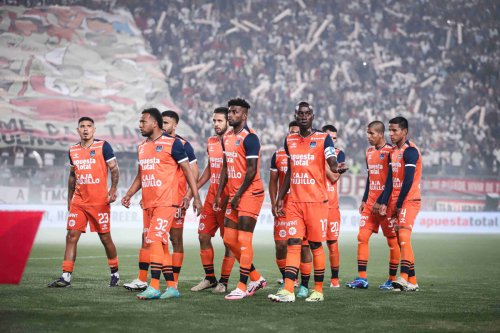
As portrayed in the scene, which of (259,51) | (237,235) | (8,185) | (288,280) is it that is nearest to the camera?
(288,280)

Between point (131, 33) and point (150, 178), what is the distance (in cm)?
3003

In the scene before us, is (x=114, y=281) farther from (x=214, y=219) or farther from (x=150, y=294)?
(x=150, y=294)

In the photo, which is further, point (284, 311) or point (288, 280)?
point (288, 280)

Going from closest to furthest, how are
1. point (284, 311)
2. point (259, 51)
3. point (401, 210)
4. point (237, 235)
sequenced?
point (284, 311) → point (237, 235) → point (401, 210) → point (259, 51)

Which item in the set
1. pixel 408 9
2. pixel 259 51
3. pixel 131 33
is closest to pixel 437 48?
pixel 408 9

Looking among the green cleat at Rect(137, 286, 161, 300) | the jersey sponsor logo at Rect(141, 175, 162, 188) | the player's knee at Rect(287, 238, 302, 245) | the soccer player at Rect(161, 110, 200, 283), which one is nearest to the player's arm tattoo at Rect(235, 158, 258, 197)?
the soccer player at Rect(161, 110, 200, 283)

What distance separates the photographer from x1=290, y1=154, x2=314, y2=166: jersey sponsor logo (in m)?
9.56

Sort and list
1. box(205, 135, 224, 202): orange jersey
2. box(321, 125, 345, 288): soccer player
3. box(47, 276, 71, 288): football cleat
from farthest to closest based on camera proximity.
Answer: box(321, 125, 345, 288): soccer player
box(205, 135, 224, 202): orange jersey
box(47, 276, 71, 288): football cleat

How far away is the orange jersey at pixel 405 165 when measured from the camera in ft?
35.4

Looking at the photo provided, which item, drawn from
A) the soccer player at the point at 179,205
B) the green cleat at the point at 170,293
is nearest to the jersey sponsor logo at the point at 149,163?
the soccer player at the point at 179,205

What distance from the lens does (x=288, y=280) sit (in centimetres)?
928

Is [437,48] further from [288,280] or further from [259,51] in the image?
[288,280]

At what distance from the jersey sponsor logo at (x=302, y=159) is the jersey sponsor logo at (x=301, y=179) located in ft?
0.41

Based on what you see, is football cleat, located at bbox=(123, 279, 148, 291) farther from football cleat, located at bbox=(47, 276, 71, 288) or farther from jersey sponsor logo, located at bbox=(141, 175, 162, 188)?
jersey sponsor logo, located at bbox=(141, 175, 162, 188)
